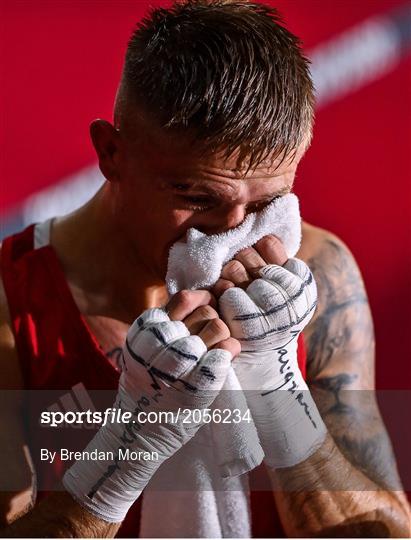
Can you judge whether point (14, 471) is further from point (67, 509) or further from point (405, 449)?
point (405, 449)

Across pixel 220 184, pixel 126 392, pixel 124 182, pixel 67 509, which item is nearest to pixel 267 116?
pixel 220 184

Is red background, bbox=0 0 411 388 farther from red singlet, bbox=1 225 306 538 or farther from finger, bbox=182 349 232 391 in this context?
finger, bbox=182 349 232 391

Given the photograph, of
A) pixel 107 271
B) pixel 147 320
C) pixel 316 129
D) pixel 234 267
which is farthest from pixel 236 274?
pixel 316 129

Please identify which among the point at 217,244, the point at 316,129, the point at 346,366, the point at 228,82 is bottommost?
the point at 346,366

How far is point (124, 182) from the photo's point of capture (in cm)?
91

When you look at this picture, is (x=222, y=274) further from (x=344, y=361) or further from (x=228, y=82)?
(x=344, y=361)

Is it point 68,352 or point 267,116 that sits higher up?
point 267,116

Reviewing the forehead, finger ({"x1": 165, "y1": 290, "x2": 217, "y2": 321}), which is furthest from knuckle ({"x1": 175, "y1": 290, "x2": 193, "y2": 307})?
the forehead

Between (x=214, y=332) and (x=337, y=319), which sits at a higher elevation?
(x=214, y=332)

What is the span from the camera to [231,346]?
78 centimetres

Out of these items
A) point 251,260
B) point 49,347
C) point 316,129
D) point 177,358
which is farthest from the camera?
point 316,129

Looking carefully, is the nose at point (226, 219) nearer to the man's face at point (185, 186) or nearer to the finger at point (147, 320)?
the man's face at point (185, 186)

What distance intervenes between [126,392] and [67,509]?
138 millimetres

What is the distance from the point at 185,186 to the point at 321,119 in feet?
2.52
